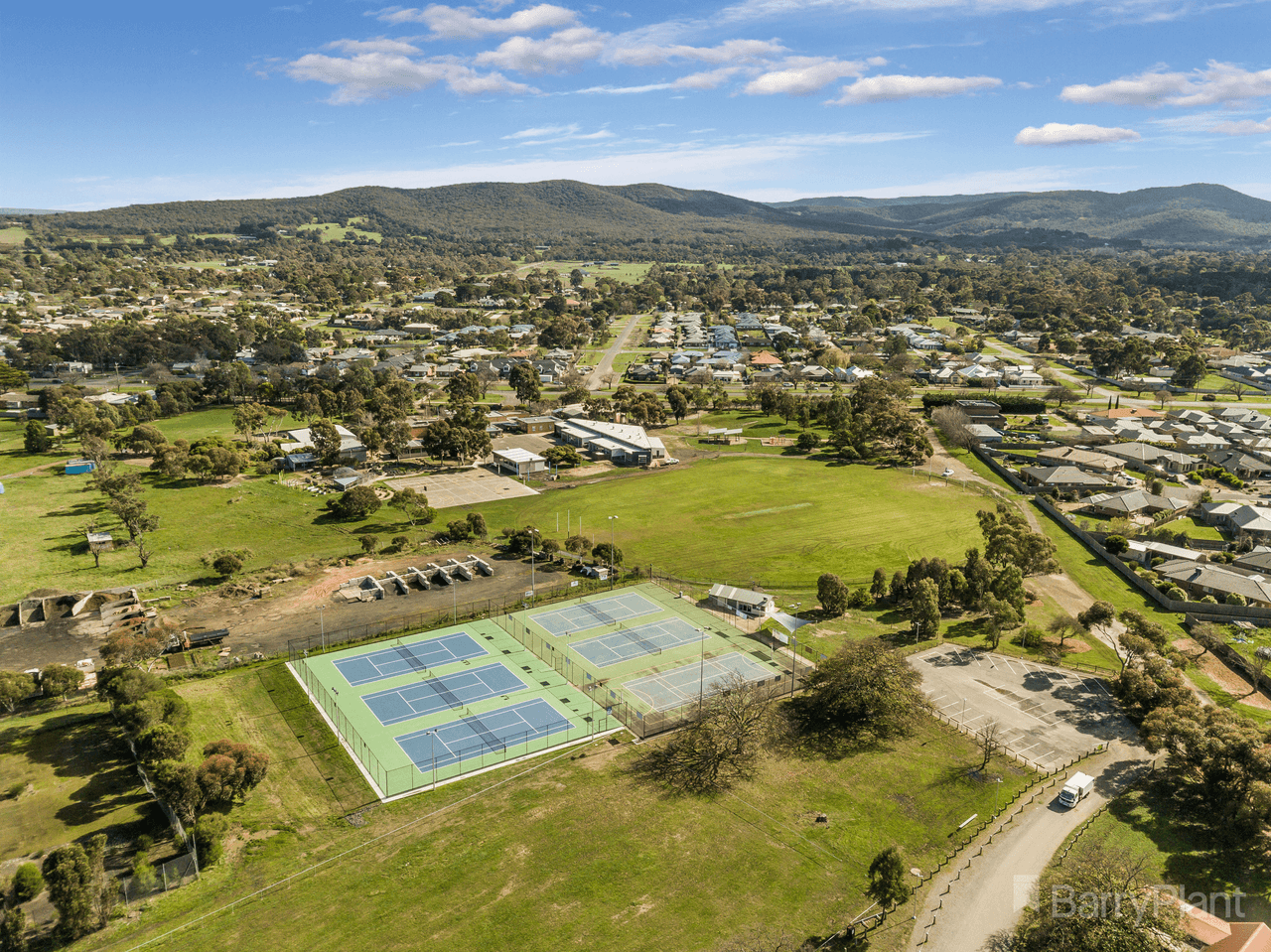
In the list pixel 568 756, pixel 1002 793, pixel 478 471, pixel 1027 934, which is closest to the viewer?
pixel 1027 934

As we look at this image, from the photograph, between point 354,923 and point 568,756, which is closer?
point 354,923

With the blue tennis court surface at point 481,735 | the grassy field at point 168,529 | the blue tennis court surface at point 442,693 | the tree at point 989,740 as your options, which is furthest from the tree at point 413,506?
the tree at point 989,740

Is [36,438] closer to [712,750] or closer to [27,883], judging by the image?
[27,883]

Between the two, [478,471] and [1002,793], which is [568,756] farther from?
[478,471]

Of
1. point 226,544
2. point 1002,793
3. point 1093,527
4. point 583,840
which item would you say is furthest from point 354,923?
point 1093,527

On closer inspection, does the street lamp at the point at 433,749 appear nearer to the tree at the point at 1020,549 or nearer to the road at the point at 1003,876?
the road at the point at 1003,876

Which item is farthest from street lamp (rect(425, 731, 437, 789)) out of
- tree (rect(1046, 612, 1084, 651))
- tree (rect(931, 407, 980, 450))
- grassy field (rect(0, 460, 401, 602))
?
tree (rect(931, 407, 980, 450))

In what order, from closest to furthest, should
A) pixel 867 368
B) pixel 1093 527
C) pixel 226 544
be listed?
pixel 226 544
pixel 1093 527
pixel 867 368
